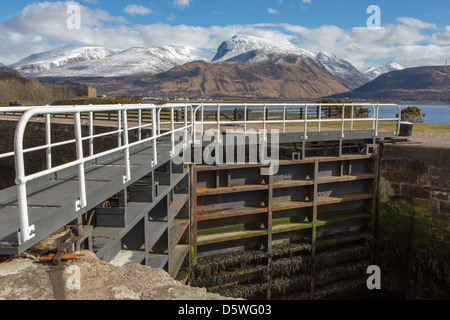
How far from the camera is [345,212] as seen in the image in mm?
12555

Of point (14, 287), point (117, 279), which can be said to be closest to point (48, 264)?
point (14, 287)

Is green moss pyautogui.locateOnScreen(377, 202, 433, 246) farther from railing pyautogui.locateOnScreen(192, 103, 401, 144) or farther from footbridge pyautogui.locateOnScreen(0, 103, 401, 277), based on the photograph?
railing pyautogui.locateOnScreen(192, 103, 401, 144)

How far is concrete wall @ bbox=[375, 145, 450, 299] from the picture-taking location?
36.4 ft

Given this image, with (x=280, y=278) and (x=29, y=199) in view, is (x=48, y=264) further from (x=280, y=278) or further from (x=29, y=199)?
(x=280, y=278)

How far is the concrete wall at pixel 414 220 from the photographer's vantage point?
36.4ft

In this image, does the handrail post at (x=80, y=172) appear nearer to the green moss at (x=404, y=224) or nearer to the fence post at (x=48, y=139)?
the fence post at (x=48, y=139)

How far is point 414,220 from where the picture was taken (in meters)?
11.6

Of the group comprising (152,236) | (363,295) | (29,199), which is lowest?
(363,295)

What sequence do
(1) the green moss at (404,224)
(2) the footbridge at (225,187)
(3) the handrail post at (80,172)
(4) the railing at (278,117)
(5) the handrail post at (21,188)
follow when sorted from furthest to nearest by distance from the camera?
(1) the green moss at (404,224) < (4) the railing at (278,117) < (2) the footbridge at (225,187) < (3) the handrail post at (80,172) < (5) the handrail post at (21,188)

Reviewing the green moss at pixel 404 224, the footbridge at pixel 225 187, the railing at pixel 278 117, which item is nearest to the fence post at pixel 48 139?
the footbridge at pixel 225 187

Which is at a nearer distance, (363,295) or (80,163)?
(80,163)

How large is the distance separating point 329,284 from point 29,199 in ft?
34.3

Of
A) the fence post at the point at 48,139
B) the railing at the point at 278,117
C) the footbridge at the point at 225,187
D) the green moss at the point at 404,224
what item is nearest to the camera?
the fence post at the point at 48,139

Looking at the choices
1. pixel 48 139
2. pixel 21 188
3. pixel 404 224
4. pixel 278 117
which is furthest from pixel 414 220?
pixel 278 117
